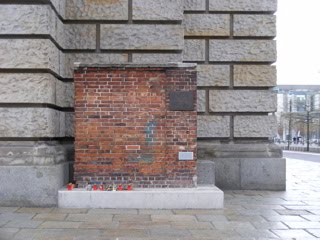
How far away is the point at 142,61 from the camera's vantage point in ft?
36.2

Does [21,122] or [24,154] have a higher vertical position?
[21,122]

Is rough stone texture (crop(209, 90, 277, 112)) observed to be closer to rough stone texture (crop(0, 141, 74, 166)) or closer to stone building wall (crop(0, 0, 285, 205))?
stone building wall (crop(0, 0, 285, 205))

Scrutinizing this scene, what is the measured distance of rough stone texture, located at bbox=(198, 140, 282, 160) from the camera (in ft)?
39.3

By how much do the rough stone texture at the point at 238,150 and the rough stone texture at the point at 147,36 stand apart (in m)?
2.79

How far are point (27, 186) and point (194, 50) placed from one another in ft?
18.4

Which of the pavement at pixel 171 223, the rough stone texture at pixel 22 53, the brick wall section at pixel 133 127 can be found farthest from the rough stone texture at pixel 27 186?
the rough stone texture at pixel 22 53

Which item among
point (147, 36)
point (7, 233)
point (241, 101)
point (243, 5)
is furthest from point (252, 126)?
point (7, 233)

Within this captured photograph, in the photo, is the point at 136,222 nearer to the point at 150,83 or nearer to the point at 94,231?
the point at 94,231

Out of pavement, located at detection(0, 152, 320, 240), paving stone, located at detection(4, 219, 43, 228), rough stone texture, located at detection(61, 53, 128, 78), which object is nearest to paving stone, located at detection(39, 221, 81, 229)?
pavement, located at detection(0, 152, 320, 240)

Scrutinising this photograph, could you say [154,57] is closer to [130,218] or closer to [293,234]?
[130,218]

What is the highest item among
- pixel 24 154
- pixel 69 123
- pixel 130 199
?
pixel 69 123

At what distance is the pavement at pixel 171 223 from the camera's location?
272 inches

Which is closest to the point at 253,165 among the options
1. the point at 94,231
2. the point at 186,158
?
the point at 186,158

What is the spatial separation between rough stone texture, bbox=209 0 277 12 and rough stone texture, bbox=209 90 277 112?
2.17 meters
